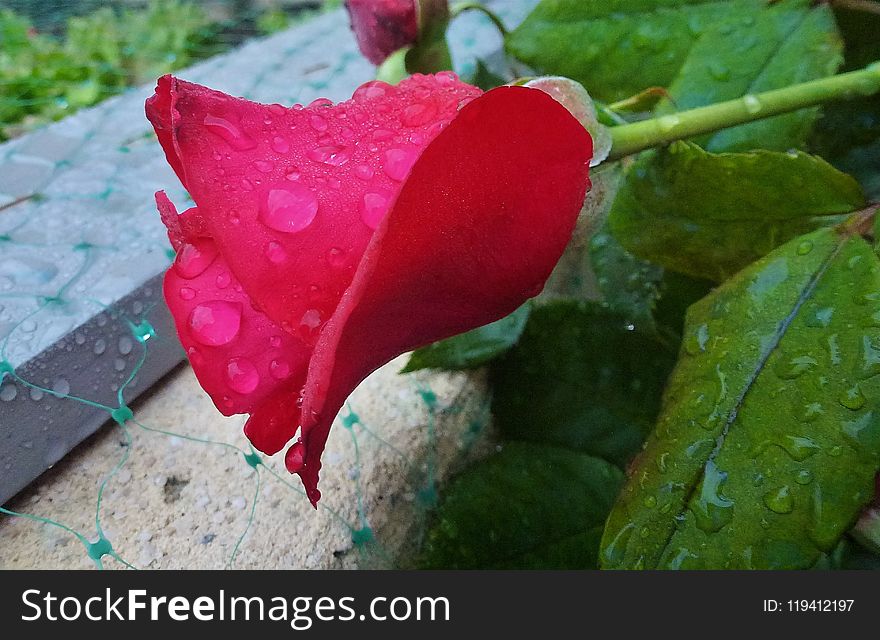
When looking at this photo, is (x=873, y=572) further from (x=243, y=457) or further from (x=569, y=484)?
(x=243, y=457)

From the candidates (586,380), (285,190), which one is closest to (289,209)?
(285,190)

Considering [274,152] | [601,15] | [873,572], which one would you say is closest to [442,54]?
[601,15]

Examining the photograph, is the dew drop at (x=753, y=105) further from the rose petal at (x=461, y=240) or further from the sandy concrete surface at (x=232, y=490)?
the sandy concrete surface at (x=232, y=490)

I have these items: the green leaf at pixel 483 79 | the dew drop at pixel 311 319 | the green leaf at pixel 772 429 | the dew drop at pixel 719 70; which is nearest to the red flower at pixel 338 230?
the dew drop at pixel 311 319

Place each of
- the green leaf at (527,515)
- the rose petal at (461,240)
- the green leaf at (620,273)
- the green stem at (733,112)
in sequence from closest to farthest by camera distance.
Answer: the rose petal at (461,240) → the green stem at (733,112) → the green leaf at (527,515) → the green leaf at (620,273)

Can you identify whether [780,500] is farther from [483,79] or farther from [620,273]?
[483,79]

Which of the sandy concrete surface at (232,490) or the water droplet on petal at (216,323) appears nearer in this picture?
the water droplet on petal at (216,323)

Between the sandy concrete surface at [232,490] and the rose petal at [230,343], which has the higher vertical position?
the rose petal at [230,343]
